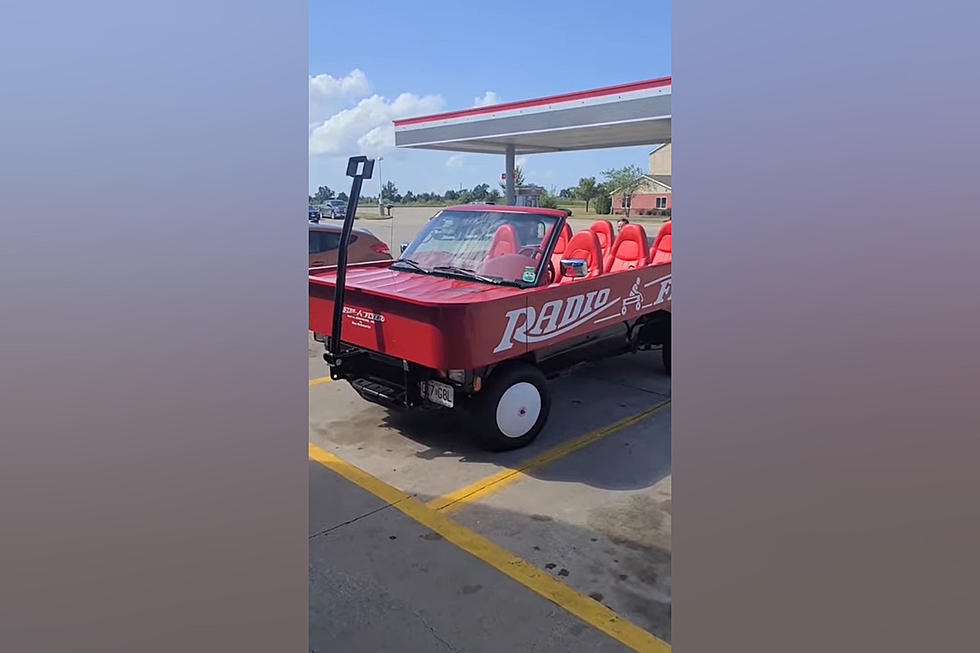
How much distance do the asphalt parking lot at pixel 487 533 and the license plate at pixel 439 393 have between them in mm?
428

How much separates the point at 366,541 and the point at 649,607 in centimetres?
155

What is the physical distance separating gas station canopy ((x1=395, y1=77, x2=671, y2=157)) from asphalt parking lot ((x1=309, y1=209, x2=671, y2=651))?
175 inches

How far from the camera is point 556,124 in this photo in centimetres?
1009

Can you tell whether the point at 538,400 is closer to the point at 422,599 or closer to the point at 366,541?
the point at 366,541

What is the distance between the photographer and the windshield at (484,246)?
19.4 ft

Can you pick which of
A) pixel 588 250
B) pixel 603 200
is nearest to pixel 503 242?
pixel 588 250

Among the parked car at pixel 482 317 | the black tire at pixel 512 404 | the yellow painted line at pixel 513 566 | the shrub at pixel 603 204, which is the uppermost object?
the shrub at pixel 603 204

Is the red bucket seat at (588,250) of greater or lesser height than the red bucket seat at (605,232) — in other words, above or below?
below

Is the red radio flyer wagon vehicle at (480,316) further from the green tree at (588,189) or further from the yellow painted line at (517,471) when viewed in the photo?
the green tree at (588,189)

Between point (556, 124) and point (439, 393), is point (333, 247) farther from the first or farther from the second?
point (439, 393)

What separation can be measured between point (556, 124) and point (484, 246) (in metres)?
4.45

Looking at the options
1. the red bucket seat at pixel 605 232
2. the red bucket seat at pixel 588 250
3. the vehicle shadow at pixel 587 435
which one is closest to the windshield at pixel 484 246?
the red bucket seat at pixel 588 250

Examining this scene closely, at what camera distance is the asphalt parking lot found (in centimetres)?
324
